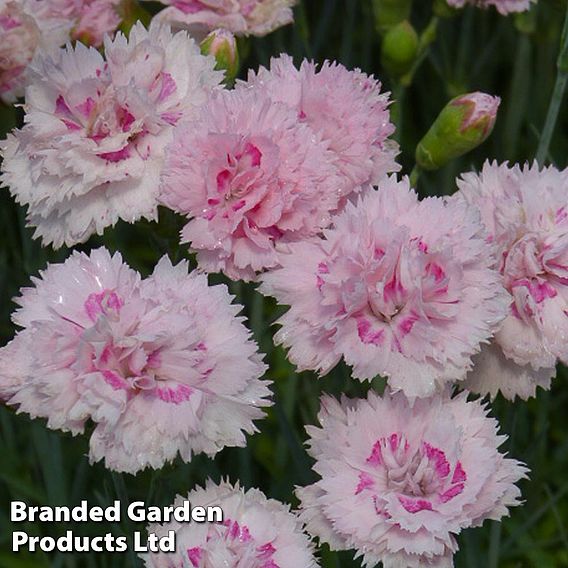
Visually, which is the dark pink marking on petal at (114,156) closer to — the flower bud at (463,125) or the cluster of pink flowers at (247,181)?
the cluster of pink flowers at (247,181)

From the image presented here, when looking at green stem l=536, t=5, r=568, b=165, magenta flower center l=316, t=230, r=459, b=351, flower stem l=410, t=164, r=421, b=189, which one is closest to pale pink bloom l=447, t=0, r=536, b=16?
green stem l=536, t=5, r=568, b=165

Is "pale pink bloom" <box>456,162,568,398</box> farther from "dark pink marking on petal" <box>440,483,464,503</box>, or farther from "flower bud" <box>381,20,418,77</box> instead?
"flower bud" <box>381,20,418,77</box>

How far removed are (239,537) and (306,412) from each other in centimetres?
45

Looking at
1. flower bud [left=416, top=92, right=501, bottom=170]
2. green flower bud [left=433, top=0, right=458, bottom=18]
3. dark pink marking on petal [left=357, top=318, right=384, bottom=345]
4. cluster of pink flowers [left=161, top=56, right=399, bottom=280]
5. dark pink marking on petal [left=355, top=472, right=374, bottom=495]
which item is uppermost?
green flower bud [left=433, top=0, right=458, bottom=18]

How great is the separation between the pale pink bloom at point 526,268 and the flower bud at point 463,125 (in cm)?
5

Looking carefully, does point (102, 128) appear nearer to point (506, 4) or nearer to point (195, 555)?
point (195, 555)

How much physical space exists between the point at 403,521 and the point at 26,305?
30 cm

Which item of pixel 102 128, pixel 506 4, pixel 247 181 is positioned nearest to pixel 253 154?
pixel 247 181

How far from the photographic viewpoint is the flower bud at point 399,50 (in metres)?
1.06

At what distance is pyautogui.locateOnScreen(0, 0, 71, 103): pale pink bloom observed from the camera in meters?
1.05

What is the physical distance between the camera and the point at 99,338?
745 mm

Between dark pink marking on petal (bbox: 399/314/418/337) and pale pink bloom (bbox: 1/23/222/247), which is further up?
pale pink bloom (bbox: 1/23/222/247)

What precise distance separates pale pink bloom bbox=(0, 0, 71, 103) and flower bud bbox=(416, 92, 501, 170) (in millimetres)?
376

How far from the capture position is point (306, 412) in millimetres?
1227
